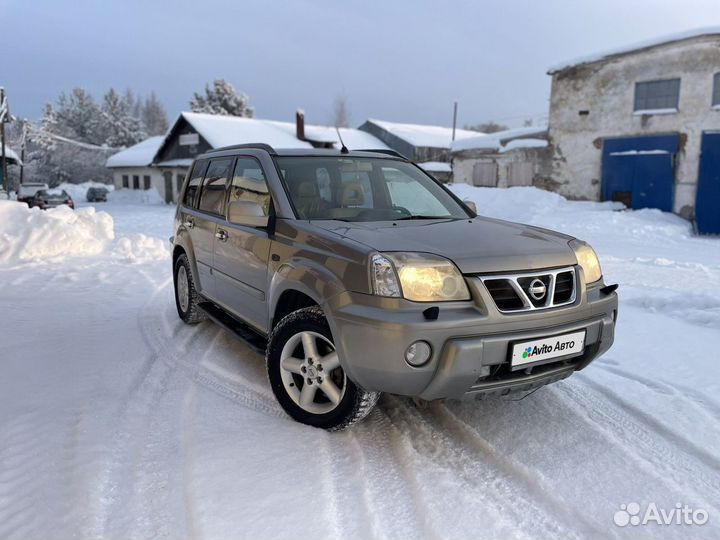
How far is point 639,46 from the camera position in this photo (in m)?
17.6

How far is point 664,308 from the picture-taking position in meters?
5.93

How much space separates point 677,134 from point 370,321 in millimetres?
18274

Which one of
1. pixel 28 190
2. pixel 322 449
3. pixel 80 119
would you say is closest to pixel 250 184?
pixel 322 449

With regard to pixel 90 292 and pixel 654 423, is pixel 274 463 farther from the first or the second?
pixel 90 292

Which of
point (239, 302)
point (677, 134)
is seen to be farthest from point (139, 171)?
point (239, 302)

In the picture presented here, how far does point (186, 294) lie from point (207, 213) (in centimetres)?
109

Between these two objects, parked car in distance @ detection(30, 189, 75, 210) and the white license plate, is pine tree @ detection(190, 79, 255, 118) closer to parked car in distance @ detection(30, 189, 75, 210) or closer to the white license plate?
parked car in distance @ detection(30, 189, 75, 210)

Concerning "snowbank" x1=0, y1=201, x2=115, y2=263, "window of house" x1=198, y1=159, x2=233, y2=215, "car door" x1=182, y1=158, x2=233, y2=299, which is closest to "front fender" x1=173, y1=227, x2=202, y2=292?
"car door" x1=182, y1=158, x2=233, y2=299

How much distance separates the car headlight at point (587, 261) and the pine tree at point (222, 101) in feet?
193

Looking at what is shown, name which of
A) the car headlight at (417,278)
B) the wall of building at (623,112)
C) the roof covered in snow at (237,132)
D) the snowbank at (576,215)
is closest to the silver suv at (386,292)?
the car headlight at (417,278)

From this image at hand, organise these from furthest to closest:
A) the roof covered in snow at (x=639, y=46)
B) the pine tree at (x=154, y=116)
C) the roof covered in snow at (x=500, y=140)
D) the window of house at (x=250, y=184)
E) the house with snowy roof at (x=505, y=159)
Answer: the pine tree at (x=154, y=116) < the roof covered in snow at (x=500, y=140) < the house with snowy roof at (x=505, y=159) < the roof covered in snow at (x=639, y=46) < the window of house at (x=250, y=184)

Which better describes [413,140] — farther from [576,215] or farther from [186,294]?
[186,294]

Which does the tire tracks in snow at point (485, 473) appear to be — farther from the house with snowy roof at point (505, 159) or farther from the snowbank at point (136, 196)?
the snowbank at point (136, 196)

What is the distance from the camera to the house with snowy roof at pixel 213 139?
32875mm
